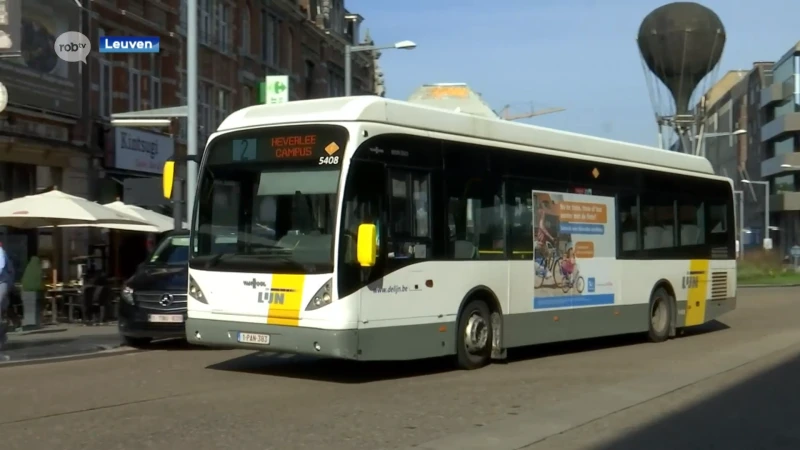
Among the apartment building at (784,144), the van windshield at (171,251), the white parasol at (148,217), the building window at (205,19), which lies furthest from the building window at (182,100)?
the apartment building at (784,144)

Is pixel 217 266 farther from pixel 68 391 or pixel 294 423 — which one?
pixel 294 423

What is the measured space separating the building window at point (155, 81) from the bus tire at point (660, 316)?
19.5 m

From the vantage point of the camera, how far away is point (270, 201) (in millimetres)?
12328

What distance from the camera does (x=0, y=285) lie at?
16188 millimetres

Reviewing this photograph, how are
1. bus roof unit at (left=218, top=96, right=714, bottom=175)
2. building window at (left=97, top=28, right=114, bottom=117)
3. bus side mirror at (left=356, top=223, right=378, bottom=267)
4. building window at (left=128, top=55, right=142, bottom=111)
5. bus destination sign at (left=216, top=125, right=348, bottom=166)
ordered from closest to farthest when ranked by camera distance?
bus side mirror at (left=356, top=223, right=378, bottom=267) → bus destination sign at (left=216, top=125, right=348, bottom=166) → bus roof unit at (left=218, top=96, right=714, bottom=175) → building window at (left=97, top=28, right=114, bottom=117) → building window at (left=128, top=55, right=142, bottom=111)

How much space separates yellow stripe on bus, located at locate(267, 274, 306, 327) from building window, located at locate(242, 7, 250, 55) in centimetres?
3172

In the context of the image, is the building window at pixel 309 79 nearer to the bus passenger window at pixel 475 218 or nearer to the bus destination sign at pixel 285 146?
the bus passenger window at pixel 475 218

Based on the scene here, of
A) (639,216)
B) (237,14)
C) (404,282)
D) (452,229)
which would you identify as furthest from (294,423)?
(237,14)

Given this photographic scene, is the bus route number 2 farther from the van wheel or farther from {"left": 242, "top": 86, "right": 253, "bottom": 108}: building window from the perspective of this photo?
{"left": 242, "top": 86, "right": 253, "bottom": 108}: building window

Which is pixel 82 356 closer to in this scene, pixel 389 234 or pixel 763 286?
pixel 389 234

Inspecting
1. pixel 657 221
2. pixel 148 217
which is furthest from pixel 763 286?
pixel 148 217

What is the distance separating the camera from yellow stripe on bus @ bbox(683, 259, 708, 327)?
1928 cm

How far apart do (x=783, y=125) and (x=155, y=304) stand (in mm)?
76106

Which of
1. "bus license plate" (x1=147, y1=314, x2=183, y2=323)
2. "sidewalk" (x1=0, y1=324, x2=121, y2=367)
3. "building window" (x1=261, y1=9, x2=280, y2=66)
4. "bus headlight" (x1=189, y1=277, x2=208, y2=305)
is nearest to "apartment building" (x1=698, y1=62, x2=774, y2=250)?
"building window" (x1=261, y1=9, x2=280, y2=66)
